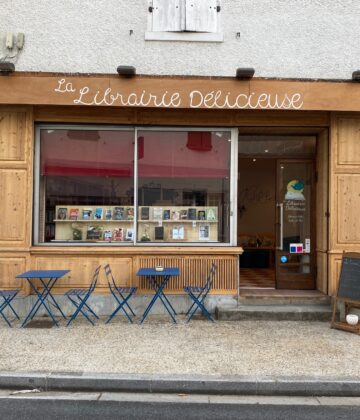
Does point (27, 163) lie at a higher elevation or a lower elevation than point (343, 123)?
lower

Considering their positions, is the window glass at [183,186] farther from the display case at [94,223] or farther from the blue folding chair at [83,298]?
the blue folding chair at [83,298]

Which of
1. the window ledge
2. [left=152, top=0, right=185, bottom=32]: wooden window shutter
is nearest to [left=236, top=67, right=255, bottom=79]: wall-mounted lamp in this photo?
the window ledge

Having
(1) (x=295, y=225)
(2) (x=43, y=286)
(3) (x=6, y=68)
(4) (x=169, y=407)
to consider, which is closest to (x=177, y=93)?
(3) (x=6, y=68)

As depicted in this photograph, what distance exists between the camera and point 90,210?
766 cm

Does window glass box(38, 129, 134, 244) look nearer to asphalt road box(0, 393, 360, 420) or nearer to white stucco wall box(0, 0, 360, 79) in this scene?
white stucco wall box(0, 0, 360, 79)

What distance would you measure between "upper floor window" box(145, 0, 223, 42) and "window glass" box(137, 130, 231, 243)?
162cm

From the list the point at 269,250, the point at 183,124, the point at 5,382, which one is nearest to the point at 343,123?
the point at 183,124

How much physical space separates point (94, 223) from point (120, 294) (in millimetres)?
1515

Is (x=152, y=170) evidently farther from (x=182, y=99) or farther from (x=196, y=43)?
(x=196, y=43)

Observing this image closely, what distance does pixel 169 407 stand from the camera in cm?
418

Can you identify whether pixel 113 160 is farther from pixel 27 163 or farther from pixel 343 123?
pixel 343 123

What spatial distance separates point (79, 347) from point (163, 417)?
1.98 m

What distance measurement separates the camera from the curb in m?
4.50

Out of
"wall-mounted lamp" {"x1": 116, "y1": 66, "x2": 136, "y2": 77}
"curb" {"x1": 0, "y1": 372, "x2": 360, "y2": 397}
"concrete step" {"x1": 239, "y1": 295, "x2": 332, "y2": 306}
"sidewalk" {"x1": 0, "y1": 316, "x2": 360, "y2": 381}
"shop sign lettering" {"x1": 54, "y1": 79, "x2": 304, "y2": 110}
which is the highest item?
"wall-mounted lamp" {"x1": 116, "y1": 66, "x2": 136, "y2": 77}
